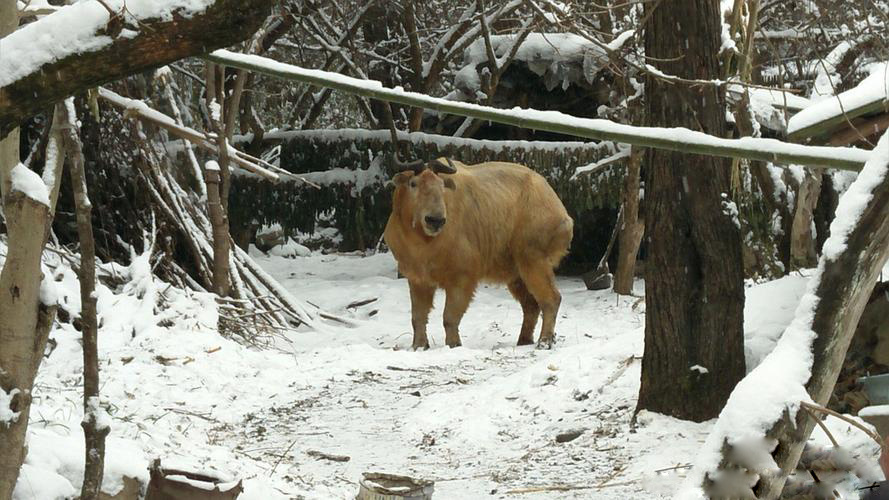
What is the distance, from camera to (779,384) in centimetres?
223

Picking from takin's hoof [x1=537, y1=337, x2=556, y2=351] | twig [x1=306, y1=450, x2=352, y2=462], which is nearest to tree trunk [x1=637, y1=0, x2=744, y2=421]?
twig [x1=306, y1=450, x2=352, y2=462]

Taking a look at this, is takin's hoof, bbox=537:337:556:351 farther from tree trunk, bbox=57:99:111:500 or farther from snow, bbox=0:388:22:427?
snow, bbox=0:388:22:427

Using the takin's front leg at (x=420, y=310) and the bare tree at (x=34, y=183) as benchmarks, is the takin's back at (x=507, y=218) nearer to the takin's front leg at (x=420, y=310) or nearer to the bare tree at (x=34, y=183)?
the takin's front leg at (x=420, y=310)

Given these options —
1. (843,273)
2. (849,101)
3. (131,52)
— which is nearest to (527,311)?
(849,101)

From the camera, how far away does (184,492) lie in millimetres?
4094

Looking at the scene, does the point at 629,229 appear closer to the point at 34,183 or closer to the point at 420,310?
the point at 420,310

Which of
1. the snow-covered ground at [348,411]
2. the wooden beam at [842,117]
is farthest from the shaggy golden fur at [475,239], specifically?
the wooden beam at [842,117]

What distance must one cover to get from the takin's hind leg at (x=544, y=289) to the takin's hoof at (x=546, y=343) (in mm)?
38

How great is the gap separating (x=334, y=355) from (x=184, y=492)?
17.8ft

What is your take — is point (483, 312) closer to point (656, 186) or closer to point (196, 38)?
point (656, 186)

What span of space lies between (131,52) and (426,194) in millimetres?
8123

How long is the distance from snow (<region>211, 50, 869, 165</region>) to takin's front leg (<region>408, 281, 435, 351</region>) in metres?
7.59

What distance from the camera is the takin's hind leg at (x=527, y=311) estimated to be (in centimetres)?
1152

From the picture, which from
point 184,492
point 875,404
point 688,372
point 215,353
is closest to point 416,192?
point 215,353
